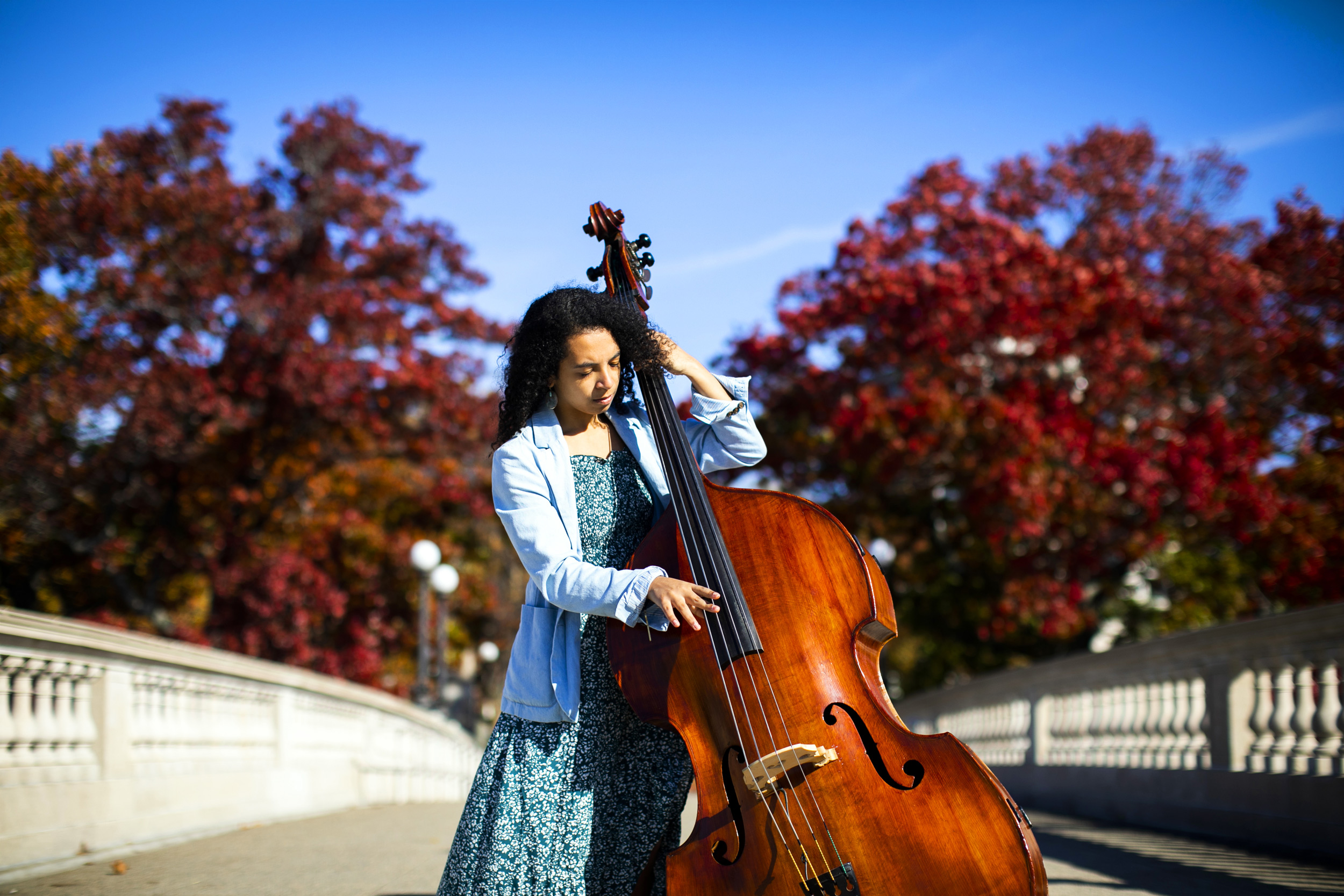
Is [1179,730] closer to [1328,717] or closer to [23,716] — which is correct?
[1328,717]

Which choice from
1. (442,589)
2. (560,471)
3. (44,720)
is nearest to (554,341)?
(560,471)

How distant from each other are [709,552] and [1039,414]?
9870mm

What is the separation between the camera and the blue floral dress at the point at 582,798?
251cm

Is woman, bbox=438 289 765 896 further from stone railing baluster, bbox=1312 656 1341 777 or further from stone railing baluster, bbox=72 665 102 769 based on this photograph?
stone railing baluster, bbox=1312 656 1341 777

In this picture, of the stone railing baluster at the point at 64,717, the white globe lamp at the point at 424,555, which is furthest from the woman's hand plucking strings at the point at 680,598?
the white globe lamp at the point at 424,555

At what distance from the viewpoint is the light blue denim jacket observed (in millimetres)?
2346

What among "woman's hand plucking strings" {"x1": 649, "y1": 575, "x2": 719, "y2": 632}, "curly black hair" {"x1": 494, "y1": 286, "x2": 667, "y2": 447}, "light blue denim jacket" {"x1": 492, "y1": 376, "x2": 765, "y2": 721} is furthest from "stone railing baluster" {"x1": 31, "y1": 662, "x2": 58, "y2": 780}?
"woman's hand plucking strings" {"x1": 649, "y1": 575, "x2": 719, "y2": 632}

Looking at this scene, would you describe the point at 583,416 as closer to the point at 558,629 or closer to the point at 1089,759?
the point at 558,629

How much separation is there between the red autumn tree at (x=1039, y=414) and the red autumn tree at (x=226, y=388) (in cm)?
544

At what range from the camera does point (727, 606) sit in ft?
7.74

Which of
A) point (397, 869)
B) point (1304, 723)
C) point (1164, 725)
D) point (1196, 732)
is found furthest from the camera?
point (1164, 725)

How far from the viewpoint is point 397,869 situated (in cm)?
461

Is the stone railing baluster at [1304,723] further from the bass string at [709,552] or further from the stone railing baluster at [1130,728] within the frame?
the bass string at [709,552]

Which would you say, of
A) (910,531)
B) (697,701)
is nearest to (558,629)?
(697,701)
